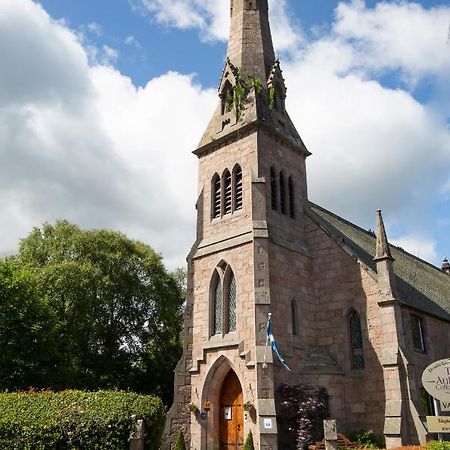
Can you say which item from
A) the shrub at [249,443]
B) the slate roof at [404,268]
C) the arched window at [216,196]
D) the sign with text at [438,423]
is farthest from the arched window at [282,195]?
the sign with text at [438,423]

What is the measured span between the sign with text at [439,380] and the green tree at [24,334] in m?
19.1

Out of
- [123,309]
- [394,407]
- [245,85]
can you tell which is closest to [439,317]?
[394,407]

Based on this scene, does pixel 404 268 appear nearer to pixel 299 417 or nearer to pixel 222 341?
pixel 222 341

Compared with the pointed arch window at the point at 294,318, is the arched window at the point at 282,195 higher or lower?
higher

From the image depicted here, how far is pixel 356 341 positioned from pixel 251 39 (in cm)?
1753

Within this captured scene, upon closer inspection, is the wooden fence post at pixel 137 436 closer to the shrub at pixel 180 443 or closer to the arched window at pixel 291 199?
the shrub at pixel 180 443

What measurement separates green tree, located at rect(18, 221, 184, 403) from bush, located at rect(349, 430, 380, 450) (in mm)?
17722

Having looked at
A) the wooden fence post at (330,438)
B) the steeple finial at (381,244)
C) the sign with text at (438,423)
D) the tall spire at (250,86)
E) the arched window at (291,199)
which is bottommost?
the wooden fence post at (330,438)

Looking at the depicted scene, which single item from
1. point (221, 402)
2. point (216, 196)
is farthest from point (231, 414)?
point (216, 196)

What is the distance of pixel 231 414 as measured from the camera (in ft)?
68.5

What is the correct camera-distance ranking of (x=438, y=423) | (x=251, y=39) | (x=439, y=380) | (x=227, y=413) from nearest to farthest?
(x=438, y=423) < (x=439, y=380) < (x=227, y=413) < (x=251, y=39)

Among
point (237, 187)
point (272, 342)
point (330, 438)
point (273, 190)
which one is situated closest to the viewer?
point (330, 438)

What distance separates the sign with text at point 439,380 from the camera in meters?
12.8

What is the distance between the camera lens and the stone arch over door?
2061 cm
